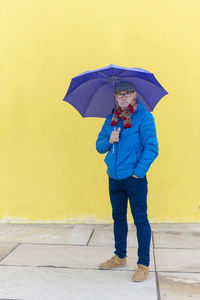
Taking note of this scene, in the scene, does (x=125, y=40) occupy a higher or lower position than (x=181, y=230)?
higher

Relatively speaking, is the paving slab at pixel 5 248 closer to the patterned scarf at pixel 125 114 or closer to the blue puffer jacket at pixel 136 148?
the blue puffer jacket at pixel 136 148

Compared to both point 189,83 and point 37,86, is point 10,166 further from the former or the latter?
point 189,83

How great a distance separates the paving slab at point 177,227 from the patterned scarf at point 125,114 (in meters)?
1.92

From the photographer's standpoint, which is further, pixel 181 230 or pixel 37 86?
pixel 37 86

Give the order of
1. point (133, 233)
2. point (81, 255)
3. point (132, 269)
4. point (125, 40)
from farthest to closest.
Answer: point (125, 40), point (133, 233), point (81, 255), point (132, 269)

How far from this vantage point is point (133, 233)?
4.12 m

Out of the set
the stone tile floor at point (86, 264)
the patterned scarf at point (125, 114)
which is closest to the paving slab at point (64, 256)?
the stone tile floor at point (86, 264)

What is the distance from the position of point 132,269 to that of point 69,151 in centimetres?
194

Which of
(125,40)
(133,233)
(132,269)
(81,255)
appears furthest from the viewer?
(125,40)

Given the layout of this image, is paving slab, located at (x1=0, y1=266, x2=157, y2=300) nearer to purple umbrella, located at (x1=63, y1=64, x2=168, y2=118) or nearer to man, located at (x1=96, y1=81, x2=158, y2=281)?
man, located at (x1=96, y1=81, x2=158, y2=281)

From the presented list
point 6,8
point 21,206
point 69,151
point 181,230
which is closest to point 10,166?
point 21,206

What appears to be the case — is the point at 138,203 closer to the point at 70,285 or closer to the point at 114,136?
the point at 114,136

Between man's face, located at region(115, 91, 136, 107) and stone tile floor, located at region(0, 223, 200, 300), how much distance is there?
4.99ft

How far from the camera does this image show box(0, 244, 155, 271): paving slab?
3.20 m
